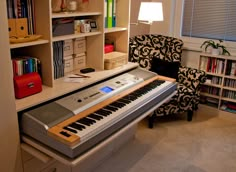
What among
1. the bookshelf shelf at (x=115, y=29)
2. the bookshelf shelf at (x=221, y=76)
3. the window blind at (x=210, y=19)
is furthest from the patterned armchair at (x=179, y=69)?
the bookshelf shelf at (x=115, y=29)

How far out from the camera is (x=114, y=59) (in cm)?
239

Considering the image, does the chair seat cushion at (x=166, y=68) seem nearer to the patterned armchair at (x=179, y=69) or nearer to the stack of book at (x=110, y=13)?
the patterned armchair at (x=179, y=69)

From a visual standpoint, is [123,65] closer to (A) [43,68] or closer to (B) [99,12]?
(B) [99,12]

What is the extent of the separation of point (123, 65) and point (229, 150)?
142 centimetres

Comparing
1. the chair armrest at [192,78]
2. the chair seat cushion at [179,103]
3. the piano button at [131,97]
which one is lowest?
the chair seat cushion at [179,103]

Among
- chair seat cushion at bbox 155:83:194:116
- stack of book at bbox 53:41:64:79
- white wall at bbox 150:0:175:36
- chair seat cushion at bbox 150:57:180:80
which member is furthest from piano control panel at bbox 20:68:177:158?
white wall at bbox 150:0:175:36

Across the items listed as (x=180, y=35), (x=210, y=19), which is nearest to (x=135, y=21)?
(x=180, y=35)

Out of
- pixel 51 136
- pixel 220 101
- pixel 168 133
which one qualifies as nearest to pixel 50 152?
pixel 51 136

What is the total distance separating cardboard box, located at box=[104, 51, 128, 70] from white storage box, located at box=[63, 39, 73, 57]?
315 mm

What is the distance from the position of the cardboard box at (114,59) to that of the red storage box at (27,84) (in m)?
0.73

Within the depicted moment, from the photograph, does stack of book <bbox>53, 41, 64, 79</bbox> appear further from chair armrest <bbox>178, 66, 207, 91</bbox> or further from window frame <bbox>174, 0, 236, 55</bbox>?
window frame <bbox>174, 0, 236, 55</bbox>

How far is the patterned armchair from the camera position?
318 cm

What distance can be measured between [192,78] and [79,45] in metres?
1.64

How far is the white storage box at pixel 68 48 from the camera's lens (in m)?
2.16
